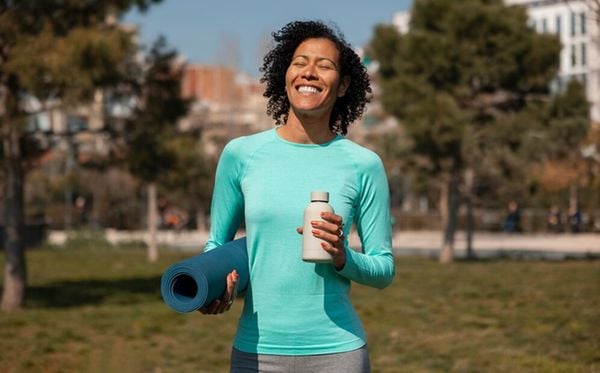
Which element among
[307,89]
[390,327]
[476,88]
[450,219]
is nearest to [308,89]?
[307,89]

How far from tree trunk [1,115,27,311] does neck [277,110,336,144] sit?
14.1 m

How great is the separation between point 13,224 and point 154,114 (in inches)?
104

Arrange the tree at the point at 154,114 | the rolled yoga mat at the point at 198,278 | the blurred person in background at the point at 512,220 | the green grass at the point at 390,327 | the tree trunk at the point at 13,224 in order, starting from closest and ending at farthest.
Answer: the rolled yoga mat at the point at 198,278, the green grass at the point at 390,327, the tree trunk at the point at 13,224, the tree at the point at 154,114, the blurred person in background at the point at 512,220

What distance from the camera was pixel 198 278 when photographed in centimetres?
349

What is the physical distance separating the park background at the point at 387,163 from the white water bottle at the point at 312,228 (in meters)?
1.57

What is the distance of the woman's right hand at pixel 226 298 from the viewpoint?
11.8 ft

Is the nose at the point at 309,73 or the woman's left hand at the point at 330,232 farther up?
the nose at the point at 309,73

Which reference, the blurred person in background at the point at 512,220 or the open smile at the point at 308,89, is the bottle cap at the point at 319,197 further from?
the blurred person in background at the point at 512,220

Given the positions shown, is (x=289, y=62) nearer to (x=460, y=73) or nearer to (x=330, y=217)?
(x=330, y=217)

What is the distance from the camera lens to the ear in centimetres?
405

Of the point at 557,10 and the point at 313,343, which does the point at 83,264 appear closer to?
the point at 313,343

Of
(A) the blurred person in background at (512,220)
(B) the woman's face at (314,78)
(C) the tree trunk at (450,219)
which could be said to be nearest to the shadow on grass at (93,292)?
(C) the tree trunk at (450,219)

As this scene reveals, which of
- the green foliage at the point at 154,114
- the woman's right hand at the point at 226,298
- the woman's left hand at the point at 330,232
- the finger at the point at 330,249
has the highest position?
the green foliage at the point at 154,114

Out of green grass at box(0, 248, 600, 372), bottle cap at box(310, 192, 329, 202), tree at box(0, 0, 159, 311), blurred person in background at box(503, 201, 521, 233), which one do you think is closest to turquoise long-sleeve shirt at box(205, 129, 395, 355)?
bottle cap at box(310, 192, 329, 202)
